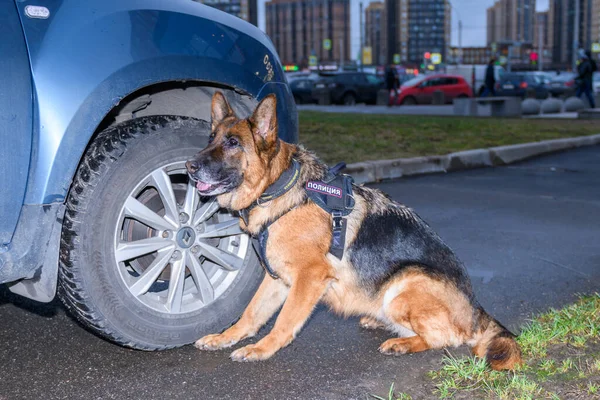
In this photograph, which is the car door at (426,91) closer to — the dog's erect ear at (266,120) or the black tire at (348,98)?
the black tire at (348,98)

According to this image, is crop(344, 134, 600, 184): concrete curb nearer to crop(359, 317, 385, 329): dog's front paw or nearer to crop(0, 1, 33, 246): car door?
crop(359, 317, 385, 329): dog's front paw

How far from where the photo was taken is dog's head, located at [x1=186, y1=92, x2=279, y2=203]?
3205mm

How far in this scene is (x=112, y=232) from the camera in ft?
10.0

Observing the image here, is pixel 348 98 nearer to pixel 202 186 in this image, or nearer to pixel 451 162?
pixel 451 162

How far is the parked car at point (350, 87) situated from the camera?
33.4 m

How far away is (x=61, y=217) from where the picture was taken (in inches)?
114

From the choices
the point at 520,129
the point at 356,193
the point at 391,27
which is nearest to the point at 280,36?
the point at 391,27

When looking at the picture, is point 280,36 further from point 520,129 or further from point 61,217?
point 61,217

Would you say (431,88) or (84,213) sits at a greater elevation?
(431,88)

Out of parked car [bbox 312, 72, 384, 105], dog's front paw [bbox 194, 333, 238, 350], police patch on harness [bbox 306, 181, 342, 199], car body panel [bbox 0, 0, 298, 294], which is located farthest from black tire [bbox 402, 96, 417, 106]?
car body panel [bbox 0, 0, 298, 294]

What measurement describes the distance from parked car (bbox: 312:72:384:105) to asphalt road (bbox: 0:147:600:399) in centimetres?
2743

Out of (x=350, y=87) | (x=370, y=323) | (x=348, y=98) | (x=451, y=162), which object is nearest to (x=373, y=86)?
(x=350, y=87)

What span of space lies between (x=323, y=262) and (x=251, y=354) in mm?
556

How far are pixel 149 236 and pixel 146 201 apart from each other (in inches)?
7.5
